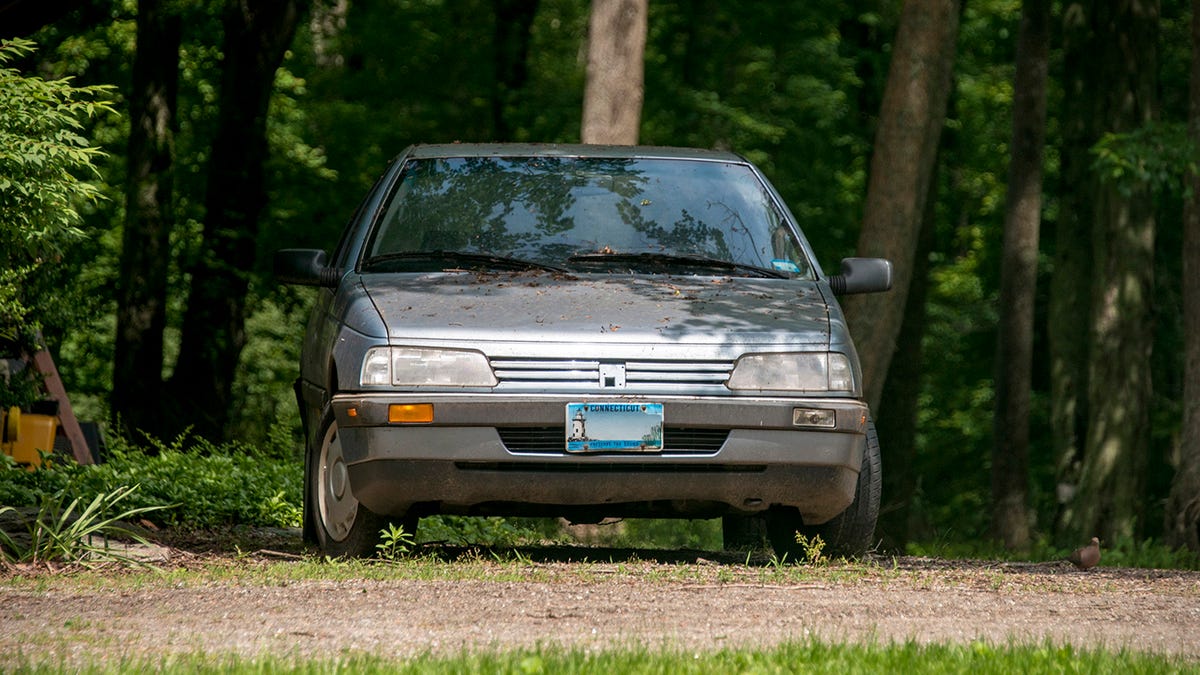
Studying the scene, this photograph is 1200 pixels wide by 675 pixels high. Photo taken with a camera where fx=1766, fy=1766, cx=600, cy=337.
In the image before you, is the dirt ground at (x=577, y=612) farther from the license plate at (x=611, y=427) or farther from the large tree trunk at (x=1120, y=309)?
the large tree trunk at (x=1120, y=309)

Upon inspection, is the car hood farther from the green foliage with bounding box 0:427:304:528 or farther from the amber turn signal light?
the green foliage with bounding box 0:427:304:528

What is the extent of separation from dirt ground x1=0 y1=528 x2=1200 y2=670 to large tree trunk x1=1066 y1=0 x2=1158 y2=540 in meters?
12.8

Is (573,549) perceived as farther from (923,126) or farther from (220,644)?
(923,126)

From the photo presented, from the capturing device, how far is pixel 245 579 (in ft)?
22.5

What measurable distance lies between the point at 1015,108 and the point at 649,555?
14.8m

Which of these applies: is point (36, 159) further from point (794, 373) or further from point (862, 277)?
point (862, 277)

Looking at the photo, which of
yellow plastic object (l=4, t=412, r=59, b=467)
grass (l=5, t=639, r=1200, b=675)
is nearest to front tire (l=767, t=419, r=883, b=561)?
grass (l=5, t=639, r=1200, b=675)

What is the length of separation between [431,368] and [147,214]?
14.5 metres

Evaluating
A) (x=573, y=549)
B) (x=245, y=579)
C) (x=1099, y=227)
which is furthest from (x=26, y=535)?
(x=1099, y=227)

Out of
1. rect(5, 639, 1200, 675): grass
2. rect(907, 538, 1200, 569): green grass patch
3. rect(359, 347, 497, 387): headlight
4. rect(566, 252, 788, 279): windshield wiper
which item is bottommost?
rect(907, 538, 1200, 569): green grass patch

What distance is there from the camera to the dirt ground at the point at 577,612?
5348 millimetres

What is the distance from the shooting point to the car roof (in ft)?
29.1

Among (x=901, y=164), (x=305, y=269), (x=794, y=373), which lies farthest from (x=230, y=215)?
(x=794, y=373)

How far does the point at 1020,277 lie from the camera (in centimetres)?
2236
